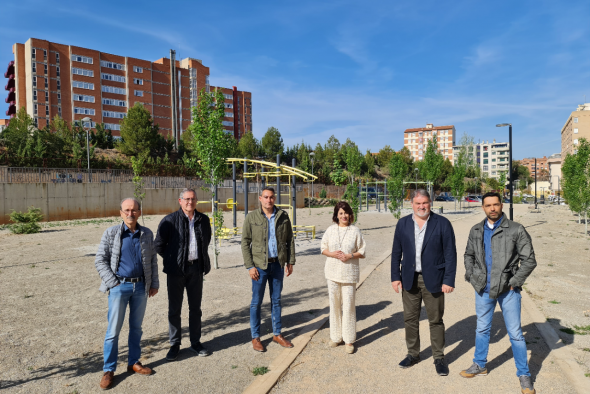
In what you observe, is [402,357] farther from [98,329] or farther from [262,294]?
[98,329]

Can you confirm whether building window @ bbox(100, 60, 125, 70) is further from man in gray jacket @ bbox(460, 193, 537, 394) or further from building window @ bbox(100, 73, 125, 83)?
man in gray jacket @ bbox(460, 193, 537, 394)

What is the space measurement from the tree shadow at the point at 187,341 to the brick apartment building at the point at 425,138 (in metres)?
134

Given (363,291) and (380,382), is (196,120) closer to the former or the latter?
(363,291)

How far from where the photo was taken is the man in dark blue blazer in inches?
159

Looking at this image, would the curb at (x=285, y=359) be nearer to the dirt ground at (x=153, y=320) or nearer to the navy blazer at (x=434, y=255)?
the dirt ground at (x=153, y=320)

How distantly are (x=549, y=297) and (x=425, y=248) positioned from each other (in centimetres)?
446

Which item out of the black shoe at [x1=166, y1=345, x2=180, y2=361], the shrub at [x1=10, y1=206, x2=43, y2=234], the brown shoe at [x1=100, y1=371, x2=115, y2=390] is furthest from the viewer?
the shrub at [x1=10, y1=206, x2=43, y2=234]

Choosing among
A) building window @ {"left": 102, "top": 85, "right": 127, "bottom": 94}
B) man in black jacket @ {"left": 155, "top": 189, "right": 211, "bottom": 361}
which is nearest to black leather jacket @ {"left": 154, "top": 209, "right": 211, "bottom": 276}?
man in black jacket @ {"left": 155, "top": 189, "right": 211, "bottom": 361}

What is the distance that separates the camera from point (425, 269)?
4.06 m

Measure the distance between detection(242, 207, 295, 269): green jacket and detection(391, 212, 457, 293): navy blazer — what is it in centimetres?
138

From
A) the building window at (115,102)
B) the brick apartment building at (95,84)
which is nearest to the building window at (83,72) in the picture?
the brick apartment building at (95,84)

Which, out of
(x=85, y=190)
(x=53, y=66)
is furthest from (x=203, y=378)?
(x=53, y=66)

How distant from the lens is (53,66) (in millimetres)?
59125

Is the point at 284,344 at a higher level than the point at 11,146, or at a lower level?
lower
